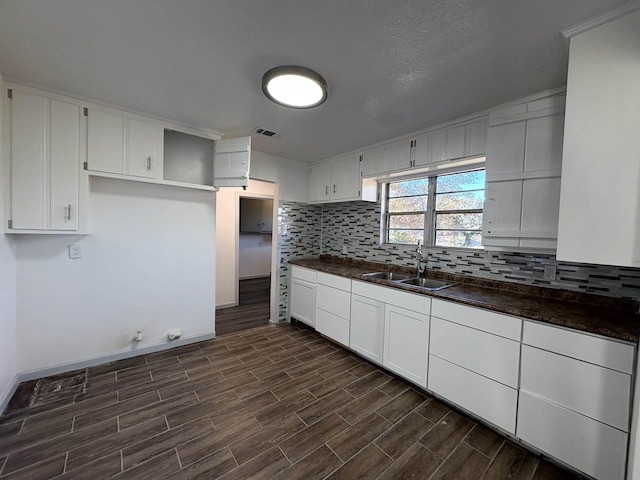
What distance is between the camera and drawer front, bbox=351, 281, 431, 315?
6.84 ft

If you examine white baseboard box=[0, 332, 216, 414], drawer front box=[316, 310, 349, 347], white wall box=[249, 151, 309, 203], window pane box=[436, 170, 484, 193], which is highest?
white wall box=[249, 151, 309, 203]

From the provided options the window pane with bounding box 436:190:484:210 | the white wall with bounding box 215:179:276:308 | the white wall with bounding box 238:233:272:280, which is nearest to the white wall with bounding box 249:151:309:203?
the white wall with bounding box 215:179:276:308

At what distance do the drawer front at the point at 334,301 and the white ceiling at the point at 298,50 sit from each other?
71.6 inches

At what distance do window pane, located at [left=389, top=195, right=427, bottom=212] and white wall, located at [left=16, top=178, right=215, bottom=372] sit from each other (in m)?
2.18

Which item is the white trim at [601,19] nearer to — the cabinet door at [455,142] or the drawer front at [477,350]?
the cabinet door at [455,142]

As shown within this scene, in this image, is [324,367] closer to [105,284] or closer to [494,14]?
[105,284]

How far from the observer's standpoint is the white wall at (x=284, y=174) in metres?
3.39

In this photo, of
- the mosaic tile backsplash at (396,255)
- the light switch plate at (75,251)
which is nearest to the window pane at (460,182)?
the mosaic tile backsplash at (396,255)

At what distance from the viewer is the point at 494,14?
3.88 feet

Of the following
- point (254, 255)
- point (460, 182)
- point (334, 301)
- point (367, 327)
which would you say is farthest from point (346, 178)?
point (254, 255)

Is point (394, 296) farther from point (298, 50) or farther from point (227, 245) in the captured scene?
point (227, 245)

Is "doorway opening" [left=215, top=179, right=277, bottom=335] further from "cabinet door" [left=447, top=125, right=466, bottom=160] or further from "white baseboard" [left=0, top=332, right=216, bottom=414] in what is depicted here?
"cabinet door" [left=447, top=125, right=466, bottom=160]

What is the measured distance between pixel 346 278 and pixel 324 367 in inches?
35.9

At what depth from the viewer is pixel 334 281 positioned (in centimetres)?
294
